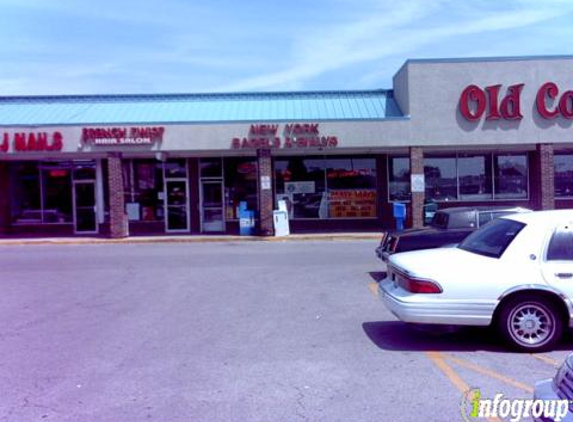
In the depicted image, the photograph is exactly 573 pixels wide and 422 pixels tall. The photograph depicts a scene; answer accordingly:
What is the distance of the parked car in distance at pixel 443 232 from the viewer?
37.3 ft

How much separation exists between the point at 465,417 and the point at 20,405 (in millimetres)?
3786

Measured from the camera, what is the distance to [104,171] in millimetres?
25906

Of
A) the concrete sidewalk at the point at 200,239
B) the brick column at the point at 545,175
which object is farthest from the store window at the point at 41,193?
the brick column at the point at 545,175

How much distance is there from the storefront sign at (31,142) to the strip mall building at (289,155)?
53 millimetres

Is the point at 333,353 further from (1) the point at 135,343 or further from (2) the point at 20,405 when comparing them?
(2) the point at 20,405

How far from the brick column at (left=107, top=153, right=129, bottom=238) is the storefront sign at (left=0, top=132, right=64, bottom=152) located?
79.9 inches

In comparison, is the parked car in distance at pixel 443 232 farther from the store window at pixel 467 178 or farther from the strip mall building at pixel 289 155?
the store window at pixel 467 178

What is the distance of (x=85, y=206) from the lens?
2617 centimetres

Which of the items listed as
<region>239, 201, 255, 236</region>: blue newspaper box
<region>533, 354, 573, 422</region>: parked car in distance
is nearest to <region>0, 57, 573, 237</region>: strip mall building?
<region>239, 201, 255, 236</region>: blue newspaper box

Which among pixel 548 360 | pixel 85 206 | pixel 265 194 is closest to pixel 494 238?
pixel 548 360

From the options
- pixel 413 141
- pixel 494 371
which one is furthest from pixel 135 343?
pixel 413 141

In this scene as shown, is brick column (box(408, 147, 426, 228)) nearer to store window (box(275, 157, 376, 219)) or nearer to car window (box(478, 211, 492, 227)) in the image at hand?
store window (box(275, 157, 376, 219))

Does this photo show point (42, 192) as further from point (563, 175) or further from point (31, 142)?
point (563, 175)

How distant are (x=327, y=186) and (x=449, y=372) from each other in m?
19.7
